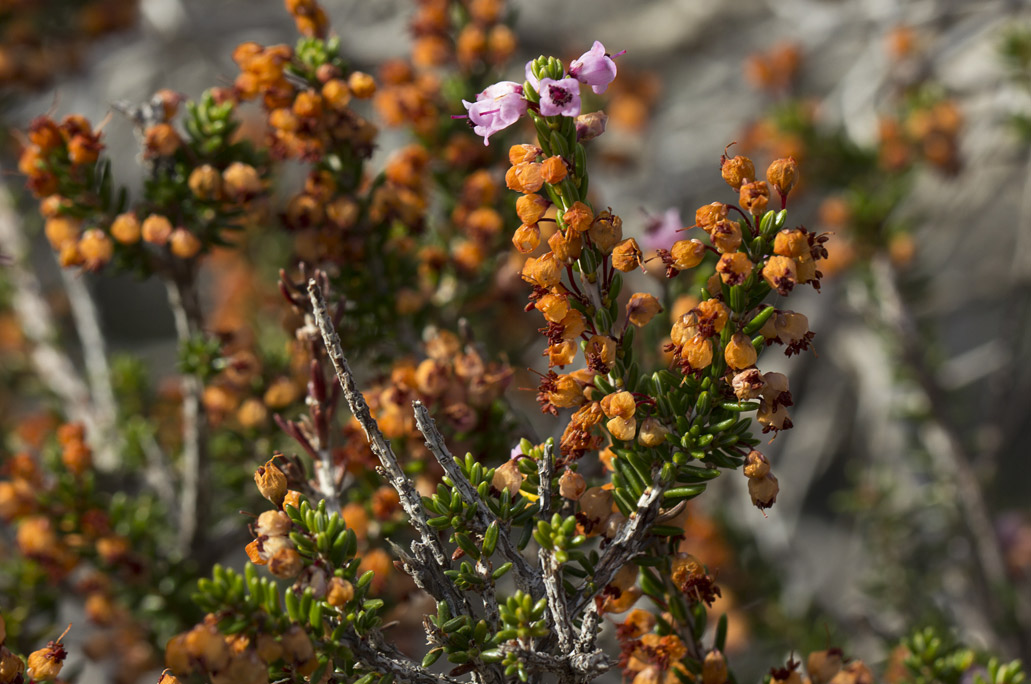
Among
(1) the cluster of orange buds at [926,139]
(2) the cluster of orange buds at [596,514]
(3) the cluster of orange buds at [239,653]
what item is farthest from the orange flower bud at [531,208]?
(1) the cluster of orange buds at [926,139]

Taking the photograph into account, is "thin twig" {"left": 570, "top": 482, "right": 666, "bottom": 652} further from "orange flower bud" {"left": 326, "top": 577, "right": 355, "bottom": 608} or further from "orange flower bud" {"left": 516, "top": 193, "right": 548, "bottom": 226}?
"orange flower bud" {"left": 516, "top": 193, "right": 548, "bottom": 226}

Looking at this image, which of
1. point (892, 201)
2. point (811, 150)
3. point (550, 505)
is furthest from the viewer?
point (811, 150)

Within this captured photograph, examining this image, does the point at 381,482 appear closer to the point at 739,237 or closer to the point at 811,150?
the point at 739,237

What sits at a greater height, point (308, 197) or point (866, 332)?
point (308, 197)

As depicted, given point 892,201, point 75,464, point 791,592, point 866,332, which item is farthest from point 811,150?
point 75,464

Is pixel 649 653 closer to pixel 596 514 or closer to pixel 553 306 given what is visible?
pixel 596 514

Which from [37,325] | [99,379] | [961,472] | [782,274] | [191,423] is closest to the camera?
[782,274]

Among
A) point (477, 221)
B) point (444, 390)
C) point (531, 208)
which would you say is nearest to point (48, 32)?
point (477, 221)
